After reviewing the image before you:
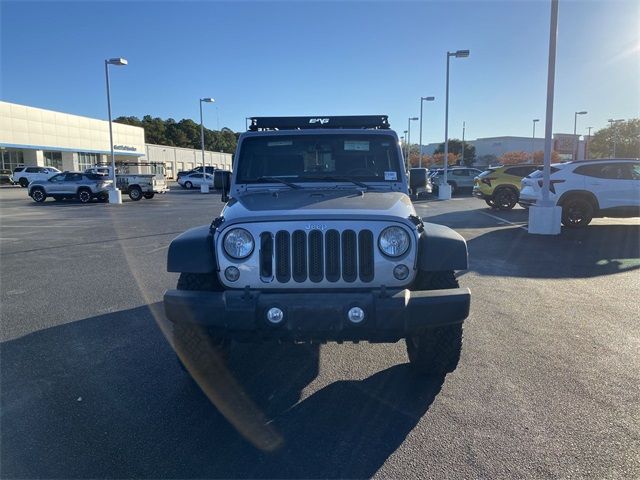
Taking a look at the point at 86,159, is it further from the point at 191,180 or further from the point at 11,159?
the point at 191,180

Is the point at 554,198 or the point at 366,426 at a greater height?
the point at 554,198

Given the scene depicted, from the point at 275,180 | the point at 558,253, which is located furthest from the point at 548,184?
the point at 275,180

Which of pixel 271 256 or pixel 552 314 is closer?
pixel 271 256

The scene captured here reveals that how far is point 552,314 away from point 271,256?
12.8ft

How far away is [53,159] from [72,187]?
105ft

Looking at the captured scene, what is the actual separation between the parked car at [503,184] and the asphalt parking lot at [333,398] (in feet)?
38.1

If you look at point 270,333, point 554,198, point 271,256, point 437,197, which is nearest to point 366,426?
point 270,333

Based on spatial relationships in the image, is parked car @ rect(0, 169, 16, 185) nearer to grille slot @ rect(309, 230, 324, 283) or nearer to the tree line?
the tree line

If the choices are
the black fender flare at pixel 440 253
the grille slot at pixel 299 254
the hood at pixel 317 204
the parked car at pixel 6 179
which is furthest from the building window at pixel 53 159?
the black fender flare at pixel 440 253

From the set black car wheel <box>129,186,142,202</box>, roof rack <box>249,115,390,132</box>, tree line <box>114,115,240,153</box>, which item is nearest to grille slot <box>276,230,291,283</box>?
roof rack <box>249,115,390,132</box>

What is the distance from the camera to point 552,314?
19.1 ft

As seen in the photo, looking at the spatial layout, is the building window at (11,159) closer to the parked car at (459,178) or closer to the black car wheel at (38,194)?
the black car wheel at (38,194)

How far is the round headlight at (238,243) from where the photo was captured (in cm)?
351

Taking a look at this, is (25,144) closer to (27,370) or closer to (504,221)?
(504,221)
